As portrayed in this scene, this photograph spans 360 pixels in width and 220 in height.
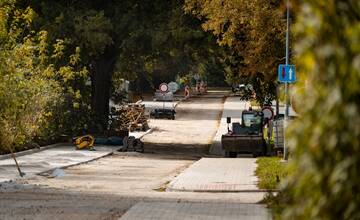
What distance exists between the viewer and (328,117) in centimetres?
327

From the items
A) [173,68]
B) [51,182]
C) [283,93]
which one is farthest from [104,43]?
[173,68]

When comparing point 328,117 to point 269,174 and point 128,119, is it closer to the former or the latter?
point 269,174

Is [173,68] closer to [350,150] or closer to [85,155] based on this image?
[85,155]

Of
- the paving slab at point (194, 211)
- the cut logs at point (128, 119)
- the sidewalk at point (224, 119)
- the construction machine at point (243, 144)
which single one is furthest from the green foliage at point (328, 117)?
the cut logs at point (128, 119)

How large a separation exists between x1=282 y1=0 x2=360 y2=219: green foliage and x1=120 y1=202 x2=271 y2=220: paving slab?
8.66 metres

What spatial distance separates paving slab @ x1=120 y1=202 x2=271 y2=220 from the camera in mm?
12273

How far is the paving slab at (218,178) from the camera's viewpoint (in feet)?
59.5

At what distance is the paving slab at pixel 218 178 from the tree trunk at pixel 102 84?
1476 cm

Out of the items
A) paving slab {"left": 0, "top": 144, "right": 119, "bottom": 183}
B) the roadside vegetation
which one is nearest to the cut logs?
paving slab {"left": 0, "top": 144, "right": 119, "bottom": 183}

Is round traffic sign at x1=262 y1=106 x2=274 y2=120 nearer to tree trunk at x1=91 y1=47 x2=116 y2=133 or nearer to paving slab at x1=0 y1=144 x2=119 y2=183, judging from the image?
paving slab at x1=0 y1=144 x2=119 y2=183

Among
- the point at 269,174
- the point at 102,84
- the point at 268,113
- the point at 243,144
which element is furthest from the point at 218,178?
the point at 102,84

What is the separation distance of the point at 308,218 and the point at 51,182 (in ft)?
58.1

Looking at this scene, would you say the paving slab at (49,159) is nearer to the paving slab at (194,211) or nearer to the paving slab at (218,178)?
the paving slab at (218,178)

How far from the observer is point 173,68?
9300 centimetres
